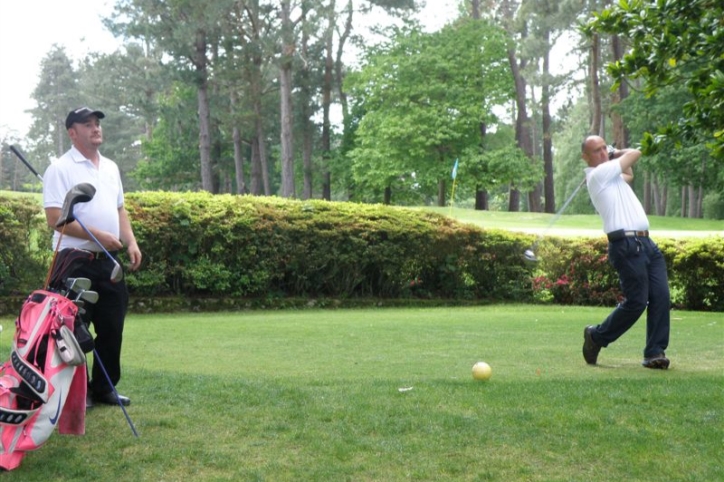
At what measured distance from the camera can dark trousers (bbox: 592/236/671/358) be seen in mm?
6660

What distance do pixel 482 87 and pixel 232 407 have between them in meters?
36.8

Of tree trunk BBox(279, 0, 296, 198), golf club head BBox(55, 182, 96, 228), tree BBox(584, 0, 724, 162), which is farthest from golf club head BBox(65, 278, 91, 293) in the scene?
tree trunk BBox(279, 0, 296, 198)

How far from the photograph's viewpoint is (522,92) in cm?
4562

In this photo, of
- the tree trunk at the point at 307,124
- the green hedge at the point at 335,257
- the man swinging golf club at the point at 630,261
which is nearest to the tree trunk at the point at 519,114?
the tree trunk at the point at 307,124

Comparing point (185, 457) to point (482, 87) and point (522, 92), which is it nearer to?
point (482, 87)

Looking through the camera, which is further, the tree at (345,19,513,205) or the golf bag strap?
the tree at (345,19,513,205)

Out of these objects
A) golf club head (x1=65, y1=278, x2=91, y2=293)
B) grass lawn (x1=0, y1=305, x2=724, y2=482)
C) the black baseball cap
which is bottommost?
grass lawn (x1=0, y1=305, x2=724, y2=482)

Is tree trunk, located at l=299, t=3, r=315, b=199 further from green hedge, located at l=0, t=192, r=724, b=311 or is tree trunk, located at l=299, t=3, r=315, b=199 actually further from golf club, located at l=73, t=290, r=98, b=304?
golf club, located at l=73, t=290, r=98, b=304

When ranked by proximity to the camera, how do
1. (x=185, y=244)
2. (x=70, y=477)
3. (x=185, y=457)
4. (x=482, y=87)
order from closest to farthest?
1. (x=70, y=477)
2. (x=185, y=457)
3. (x=185, y=244)
4. (x=482, y=87)

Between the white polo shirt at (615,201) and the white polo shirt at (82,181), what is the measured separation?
4.19 m

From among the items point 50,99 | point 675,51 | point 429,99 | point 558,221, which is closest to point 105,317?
point 675,51

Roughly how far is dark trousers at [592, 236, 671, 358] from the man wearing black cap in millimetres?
4165

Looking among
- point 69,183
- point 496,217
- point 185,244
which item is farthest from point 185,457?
point 496,217

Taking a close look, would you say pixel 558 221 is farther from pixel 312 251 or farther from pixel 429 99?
pixel 312 251
